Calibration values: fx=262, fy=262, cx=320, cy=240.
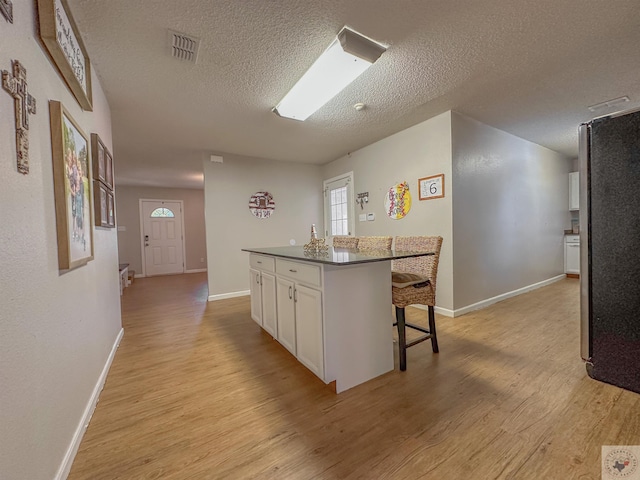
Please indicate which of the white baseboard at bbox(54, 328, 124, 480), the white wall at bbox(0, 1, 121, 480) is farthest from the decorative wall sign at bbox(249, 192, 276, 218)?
the white wall at bbox(0, 1, 121, 480)

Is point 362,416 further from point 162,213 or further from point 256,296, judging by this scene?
point 162,213

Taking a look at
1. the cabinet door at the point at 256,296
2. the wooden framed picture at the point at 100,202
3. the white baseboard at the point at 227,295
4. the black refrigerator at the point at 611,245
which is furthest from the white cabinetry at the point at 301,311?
the white baseboard at the point at 227,295

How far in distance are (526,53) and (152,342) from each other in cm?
412

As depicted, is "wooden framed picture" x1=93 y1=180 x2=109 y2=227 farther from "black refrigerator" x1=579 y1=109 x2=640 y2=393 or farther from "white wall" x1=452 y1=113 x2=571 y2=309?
"white wall" x1=452 y1=113 x2=571 y2=309

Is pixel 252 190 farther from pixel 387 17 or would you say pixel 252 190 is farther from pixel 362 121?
pixel 387 17

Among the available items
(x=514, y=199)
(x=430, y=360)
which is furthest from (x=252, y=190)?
(x=514, y=199)

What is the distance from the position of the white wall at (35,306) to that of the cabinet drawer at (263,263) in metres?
1.27

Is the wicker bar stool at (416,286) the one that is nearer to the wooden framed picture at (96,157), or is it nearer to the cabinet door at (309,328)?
→ the cabinet door at (309,328)

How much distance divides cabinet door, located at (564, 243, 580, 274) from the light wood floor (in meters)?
3.43

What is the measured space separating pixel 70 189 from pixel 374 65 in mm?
2235

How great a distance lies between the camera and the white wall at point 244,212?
170 inches

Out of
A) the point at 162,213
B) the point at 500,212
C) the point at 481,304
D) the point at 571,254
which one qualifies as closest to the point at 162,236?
the point at 162,213

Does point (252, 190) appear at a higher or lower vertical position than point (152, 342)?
higher

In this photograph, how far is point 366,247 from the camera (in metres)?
2.82
